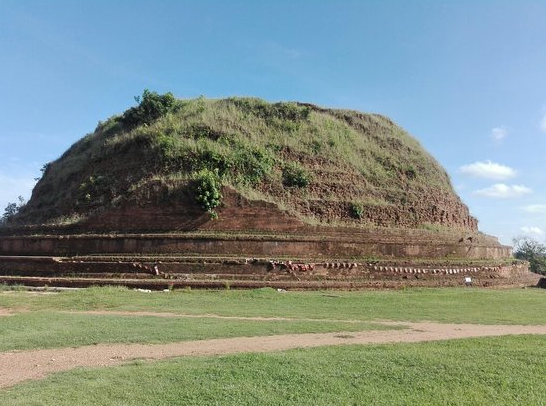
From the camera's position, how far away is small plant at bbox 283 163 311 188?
70.8ft

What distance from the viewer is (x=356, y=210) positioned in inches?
850

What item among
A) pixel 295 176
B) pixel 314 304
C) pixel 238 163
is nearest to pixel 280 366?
pixel 314 304

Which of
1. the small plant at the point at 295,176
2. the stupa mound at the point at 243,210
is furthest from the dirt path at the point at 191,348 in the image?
the small plant at the point at 295,176

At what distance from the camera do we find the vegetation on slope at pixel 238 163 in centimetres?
2084

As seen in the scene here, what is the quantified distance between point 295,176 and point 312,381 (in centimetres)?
1588

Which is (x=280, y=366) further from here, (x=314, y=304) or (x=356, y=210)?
(x=356, y=210)

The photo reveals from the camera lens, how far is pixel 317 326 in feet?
35.7

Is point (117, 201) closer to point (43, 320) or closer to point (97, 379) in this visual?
point (43, 320)

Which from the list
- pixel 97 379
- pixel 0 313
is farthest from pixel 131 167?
pixel 97 379

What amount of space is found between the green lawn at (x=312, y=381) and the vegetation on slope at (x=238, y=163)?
41.6 feet

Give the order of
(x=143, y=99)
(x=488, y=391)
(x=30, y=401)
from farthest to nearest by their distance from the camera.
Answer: (x=143, y=99) → (x=488, y=391) → (x=30, y=401)

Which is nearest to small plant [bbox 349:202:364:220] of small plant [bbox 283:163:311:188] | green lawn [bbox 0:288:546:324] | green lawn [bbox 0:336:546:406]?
small plant [bbox 283:163:311:188]

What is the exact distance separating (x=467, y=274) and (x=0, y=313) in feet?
56.9

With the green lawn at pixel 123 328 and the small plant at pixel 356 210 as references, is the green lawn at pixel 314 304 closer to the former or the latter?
the green lawn at pixel 123 328
